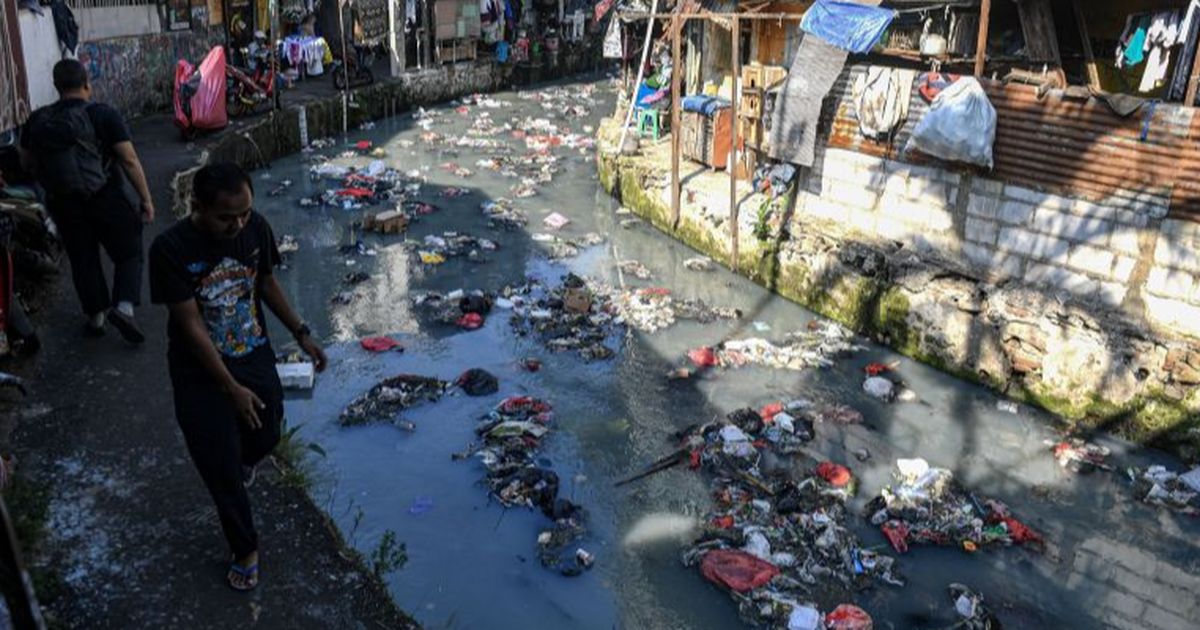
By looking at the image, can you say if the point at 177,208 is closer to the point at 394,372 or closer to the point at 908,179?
the point at 394,372

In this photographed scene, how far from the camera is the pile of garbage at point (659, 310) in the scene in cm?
795

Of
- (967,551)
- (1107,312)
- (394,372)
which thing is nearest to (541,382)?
(394,372)

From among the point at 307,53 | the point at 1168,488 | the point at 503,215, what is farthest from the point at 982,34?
the point at 307,53

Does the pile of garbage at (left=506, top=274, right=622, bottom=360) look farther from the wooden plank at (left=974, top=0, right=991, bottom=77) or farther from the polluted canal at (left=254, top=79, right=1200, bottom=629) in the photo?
the wooden plank at (left=974, top=0, right=991, bottom=77)

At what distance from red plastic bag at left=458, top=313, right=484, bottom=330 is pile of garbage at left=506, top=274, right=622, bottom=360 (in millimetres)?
301

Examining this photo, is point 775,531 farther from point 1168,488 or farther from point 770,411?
point 1168,488

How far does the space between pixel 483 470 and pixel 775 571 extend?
6.15 feet

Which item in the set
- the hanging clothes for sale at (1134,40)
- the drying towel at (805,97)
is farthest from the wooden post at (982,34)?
the hanging clothes for sale at (1134,40)

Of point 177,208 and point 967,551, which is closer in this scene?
point 967,551

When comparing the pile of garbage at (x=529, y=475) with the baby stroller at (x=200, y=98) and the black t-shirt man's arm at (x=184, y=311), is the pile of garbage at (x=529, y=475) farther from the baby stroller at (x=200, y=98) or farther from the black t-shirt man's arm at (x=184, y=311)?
the baby stroller at (x=200, y=98)

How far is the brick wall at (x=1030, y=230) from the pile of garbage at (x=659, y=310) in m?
1.58

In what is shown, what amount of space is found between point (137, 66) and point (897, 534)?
12.2 m

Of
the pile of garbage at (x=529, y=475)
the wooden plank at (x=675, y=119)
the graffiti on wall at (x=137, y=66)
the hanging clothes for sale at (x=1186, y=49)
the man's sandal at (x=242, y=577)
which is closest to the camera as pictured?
the man's sandal at (x=242, y=577)

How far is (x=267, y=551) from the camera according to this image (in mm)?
3438
